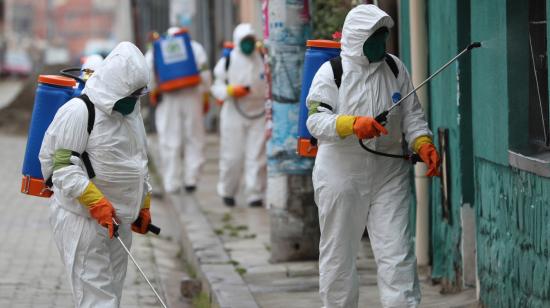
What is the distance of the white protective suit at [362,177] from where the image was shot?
24.9 feet

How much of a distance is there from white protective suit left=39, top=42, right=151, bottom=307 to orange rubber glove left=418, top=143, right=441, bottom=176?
1525 mm

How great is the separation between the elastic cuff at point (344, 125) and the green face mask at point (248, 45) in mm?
7737

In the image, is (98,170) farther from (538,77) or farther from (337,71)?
(538,77)

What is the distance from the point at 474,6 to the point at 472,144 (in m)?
0.92

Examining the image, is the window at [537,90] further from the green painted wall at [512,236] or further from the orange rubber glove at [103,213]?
the orange rubber glove at [103,213]

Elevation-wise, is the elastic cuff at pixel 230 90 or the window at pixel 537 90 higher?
the window at pixel 537 90

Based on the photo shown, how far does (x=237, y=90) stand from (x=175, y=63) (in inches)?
46.8

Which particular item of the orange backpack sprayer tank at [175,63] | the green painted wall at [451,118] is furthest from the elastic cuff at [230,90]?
the green painted wall at [451,118]

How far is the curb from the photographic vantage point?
30.5ft

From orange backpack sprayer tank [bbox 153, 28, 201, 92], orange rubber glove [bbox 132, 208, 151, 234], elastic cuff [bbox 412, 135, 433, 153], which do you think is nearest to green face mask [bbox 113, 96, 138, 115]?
orange rubber glove [bbox 132, 208, 151, 234]

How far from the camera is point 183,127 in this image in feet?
54.1

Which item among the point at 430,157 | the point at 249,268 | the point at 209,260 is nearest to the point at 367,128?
the point at 430,157

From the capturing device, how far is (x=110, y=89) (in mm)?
7363

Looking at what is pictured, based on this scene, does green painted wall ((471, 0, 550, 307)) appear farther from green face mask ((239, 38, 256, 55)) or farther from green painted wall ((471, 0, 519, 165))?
green face mask ((239, 38, 256, 55))
